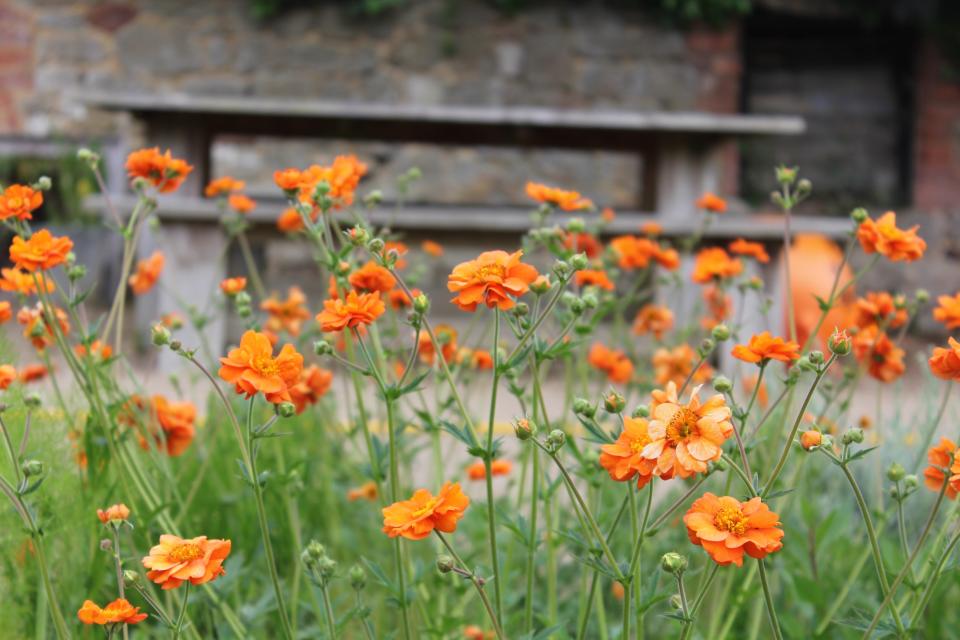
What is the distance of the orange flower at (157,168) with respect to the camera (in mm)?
1366

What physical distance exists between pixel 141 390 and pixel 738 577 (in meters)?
0.89

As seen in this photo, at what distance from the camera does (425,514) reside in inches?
33.4

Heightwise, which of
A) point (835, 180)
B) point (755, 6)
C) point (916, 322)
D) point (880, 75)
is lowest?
point (916, 322)

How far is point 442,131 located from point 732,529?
3.69 metres

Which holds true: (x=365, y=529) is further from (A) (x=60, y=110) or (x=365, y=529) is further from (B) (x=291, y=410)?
(A) (x=60, y=110)

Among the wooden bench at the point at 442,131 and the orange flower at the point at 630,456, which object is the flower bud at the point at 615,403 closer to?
the orange flower at the point at 630,456

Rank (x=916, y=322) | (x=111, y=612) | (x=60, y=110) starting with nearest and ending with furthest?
(x=111, y=612), (x=916, y=322), (x=60, y=110)

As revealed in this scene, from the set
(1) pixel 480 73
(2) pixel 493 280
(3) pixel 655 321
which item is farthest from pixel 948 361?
(1) pixel 480 73

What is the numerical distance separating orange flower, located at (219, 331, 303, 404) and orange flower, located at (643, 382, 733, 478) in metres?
0.29

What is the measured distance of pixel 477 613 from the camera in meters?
1.66

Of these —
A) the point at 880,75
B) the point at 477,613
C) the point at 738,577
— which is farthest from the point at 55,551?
the point at 880,75

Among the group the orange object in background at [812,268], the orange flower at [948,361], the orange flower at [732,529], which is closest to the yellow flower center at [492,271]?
the orange flower at [732,529]

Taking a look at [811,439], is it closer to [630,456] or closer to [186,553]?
[630,456]

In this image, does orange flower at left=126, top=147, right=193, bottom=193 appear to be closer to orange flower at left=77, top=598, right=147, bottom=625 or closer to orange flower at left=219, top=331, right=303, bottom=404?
orange flower at left=219, top=331, right=303, bottom=404
